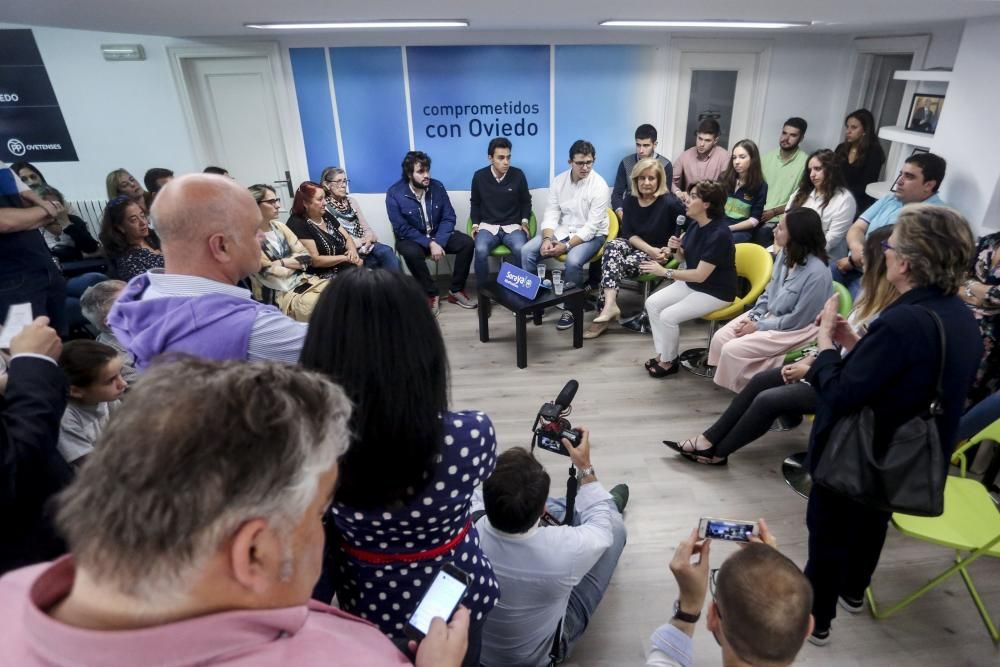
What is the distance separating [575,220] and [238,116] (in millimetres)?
3542

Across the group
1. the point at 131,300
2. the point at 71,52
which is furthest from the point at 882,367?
the point at 71,52

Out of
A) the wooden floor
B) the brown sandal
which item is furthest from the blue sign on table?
the brown sandal

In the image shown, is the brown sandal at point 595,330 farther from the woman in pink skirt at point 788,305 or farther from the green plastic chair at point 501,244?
the woman in pink skirt at point 788,305

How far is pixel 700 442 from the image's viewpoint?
2.87 metres

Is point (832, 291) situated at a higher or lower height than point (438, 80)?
lower

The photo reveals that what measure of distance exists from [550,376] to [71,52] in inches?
205

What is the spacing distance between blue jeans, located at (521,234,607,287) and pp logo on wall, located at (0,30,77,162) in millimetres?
4485

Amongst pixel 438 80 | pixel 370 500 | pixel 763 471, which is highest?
pixel 438 80

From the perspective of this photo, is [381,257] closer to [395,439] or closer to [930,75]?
[395,439]

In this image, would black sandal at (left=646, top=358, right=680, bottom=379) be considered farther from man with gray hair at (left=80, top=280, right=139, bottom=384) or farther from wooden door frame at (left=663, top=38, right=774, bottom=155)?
man with gray hair at (left=80, top=280, right=139, bottom=384)

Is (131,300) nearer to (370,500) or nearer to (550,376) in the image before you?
(370,500)

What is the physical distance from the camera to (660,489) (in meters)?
2.72

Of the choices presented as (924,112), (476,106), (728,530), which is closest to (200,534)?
(728,530)

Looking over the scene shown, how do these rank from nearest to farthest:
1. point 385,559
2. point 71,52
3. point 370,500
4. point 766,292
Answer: point 370,500 → point 385,559 → point 766,292 → point 71,52
